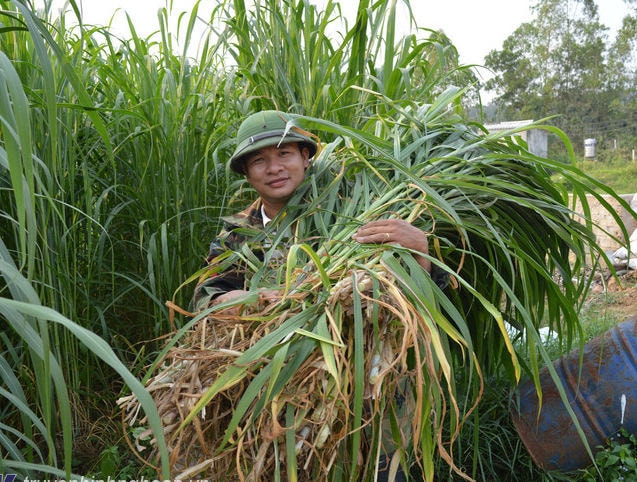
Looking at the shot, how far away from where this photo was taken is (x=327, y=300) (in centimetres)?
113

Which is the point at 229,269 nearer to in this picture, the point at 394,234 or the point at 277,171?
the point at 277,171

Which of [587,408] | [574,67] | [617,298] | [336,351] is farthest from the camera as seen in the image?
[574,67]

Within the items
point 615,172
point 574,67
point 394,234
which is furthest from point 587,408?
point 574,67

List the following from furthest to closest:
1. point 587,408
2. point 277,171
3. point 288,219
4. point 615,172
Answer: point 615,172
point 587,408
point 277,171
point 288,219

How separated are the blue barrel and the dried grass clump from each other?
959 mm

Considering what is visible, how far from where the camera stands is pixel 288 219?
1.55 m

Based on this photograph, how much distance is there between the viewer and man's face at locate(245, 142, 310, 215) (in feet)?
5.49

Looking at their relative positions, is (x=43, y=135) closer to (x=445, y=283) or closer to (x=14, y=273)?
(x=14, y=273)

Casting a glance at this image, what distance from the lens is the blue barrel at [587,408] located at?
6.38 feet

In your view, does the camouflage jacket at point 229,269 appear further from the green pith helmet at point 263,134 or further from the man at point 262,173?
the green pith helmet at point 263,134

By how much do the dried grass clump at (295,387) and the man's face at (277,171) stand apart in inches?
21.5

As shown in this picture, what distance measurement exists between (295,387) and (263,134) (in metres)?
0.82

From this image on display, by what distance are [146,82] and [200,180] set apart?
0.36 m

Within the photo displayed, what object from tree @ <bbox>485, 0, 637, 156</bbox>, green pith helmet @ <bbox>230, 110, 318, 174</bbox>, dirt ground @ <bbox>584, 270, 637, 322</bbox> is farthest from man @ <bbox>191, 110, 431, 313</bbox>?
tree @ <bbox>485, 0, 637, 156</bbox>
